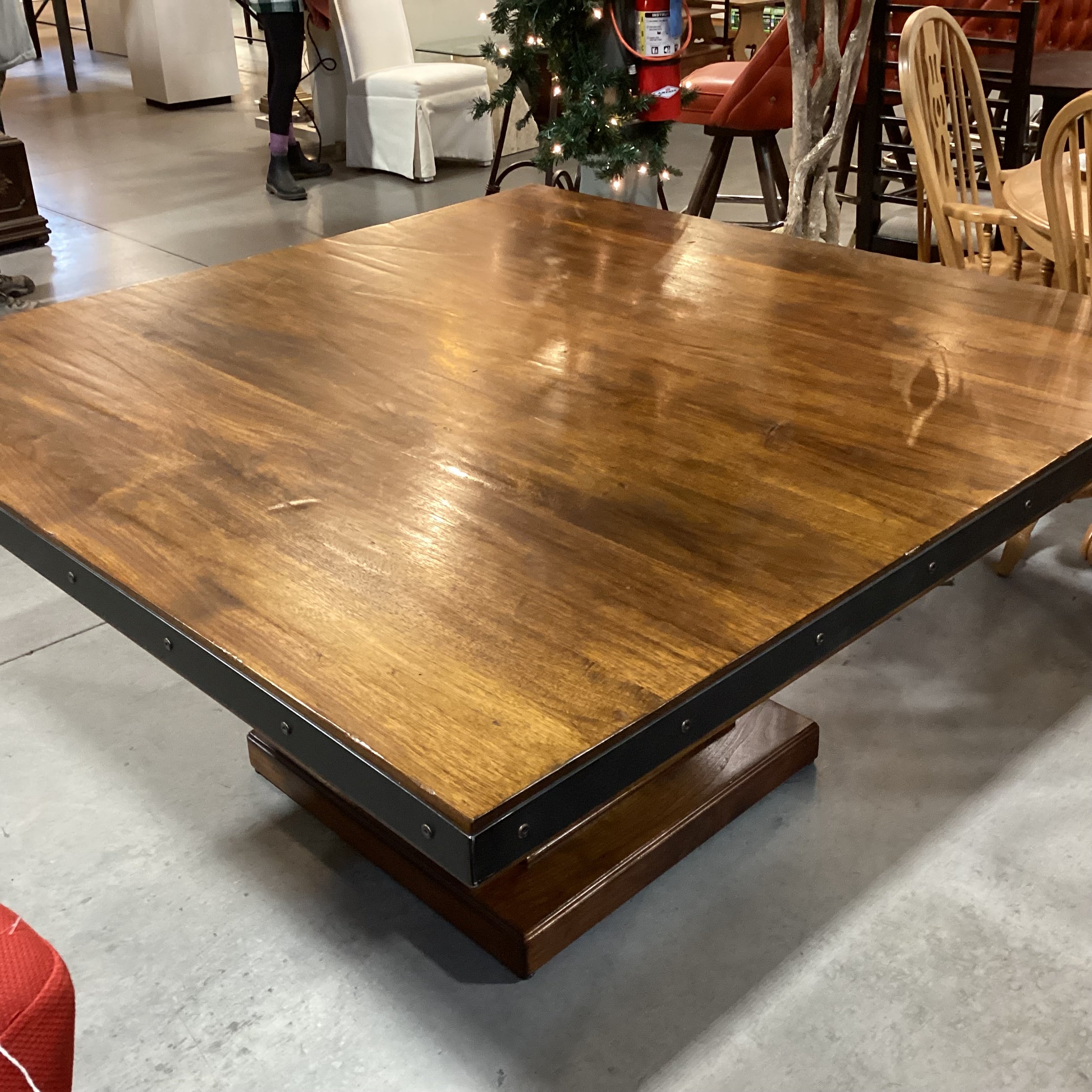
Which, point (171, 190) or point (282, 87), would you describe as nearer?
point (282, 87)

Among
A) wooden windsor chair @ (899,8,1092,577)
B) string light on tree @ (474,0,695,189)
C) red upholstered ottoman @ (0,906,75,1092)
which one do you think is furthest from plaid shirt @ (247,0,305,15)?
red upholstered ottoman @ (0,906,75,1092)

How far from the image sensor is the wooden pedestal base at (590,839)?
1475mm

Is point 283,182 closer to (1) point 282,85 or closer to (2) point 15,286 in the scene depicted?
(1) point 282,85

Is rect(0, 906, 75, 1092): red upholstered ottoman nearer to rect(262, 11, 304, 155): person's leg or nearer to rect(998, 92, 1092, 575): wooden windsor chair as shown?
rect(998, 92, 1092, 575): wooden windsor chair

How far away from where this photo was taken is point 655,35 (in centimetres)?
342

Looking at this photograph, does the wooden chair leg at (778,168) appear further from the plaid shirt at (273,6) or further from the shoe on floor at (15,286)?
the shoe on floor at (15,286)

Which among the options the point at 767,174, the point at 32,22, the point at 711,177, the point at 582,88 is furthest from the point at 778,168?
the point at 32,22

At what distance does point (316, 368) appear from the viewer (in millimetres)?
1575

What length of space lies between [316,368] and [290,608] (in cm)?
61

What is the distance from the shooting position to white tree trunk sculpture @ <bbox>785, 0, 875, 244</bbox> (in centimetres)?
291

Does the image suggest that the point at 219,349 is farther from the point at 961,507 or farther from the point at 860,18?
the point at 860,18

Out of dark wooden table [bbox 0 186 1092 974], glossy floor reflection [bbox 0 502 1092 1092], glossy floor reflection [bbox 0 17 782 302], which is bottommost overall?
glossy floor reflection [bbox 0 502 1092 1092]

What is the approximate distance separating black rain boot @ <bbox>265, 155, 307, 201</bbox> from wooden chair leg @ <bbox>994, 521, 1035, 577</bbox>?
12.0 ft

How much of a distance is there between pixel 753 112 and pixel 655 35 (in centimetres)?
47
